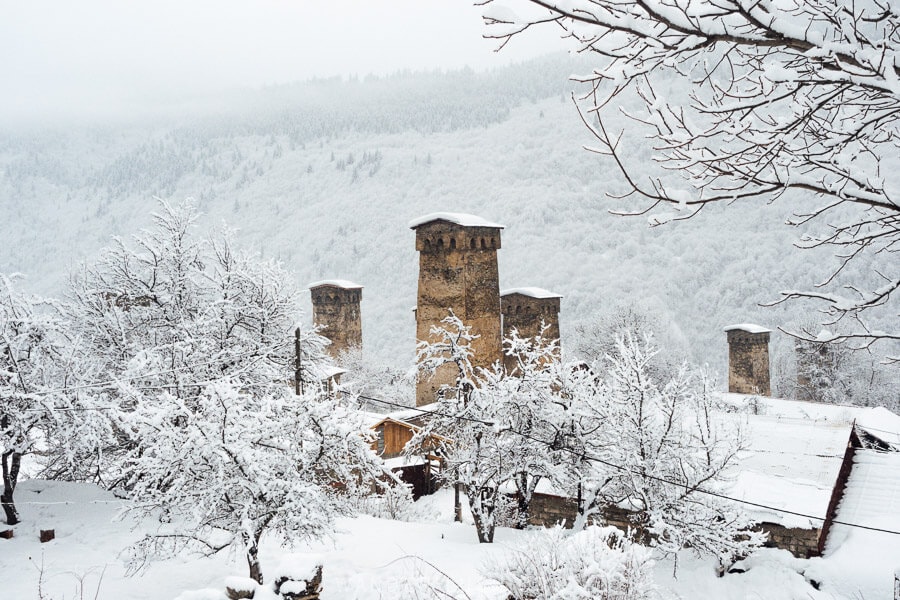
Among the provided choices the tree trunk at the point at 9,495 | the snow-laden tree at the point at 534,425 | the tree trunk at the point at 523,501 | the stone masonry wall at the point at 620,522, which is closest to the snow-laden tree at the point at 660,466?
the stone masonry wall at the point at 620,522

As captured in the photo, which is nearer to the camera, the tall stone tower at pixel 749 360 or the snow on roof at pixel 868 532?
the snow on roof at pixel 868 532

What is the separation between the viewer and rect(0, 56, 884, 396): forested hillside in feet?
241

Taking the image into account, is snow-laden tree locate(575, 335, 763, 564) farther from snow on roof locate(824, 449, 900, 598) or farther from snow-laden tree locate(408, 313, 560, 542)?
snow on roof locate(824, 449, 900, 598)

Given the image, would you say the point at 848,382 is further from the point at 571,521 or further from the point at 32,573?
the point at 32,573

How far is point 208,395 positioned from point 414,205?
107488 millimetres

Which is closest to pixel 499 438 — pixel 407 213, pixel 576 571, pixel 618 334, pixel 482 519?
pixel 482 519

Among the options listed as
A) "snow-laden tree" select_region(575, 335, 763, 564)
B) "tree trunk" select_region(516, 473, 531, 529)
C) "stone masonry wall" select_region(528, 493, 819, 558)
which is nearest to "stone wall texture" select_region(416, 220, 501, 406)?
"stone masonry wall" select_region(528, 493, 819, 558)

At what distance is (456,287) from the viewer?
2395cm

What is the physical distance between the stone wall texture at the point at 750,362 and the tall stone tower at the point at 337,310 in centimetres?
2291

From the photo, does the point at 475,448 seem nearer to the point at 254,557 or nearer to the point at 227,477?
the point at 254,557

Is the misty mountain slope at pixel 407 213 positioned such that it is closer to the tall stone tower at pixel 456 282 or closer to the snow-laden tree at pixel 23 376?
the tall stone tower at pixel 456 282

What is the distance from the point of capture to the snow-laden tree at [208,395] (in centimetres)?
910

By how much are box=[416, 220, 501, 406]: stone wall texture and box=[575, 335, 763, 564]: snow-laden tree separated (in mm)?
11350

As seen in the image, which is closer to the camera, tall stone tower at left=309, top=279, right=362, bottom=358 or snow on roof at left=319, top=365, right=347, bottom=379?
snow on roof at left=319, top=365, right=347, bottom=379
